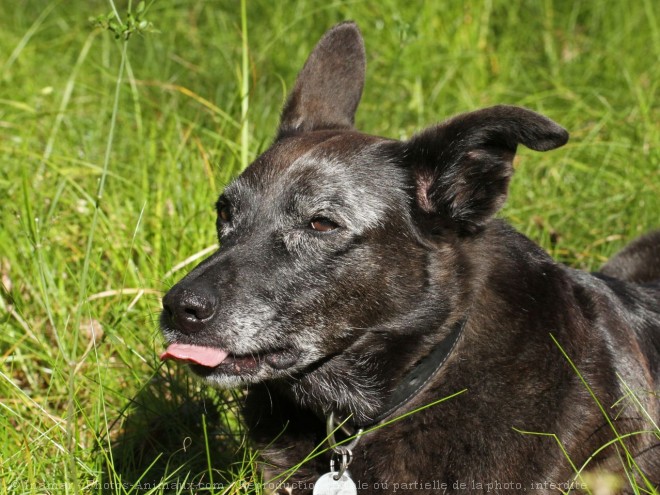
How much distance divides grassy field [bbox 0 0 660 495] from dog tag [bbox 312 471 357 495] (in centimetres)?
31

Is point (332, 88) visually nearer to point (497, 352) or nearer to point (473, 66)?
point (497, 352)

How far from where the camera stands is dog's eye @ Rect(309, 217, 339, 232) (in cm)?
320

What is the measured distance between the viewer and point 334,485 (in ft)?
10.3

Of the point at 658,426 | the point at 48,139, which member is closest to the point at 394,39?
the point at 48,139

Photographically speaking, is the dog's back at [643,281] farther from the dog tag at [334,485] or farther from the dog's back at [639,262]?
the dog tag at [334,485]

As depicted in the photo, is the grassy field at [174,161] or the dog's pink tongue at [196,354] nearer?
the dog's pink tongue at [196,354]

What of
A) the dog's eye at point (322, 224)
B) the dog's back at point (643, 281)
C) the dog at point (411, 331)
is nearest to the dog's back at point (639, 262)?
the dog's back at point (643, 281)

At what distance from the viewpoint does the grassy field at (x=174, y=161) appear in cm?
364

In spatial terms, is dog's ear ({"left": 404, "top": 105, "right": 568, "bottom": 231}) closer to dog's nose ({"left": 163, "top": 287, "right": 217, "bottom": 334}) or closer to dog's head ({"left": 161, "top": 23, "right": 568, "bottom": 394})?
dog's head ({"left": 161, "top": 23, "right": 568, "bottom": 394})

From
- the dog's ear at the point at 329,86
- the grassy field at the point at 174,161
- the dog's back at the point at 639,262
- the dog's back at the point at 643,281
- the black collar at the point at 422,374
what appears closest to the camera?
the black collar at the point at 422,374

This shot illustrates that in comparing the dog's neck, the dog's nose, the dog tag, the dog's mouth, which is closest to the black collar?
the dog's neck

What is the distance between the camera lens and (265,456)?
3326mm

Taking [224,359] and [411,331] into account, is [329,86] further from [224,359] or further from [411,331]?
[224,359]

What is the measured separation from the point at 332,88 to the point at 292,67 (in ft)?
8.20
